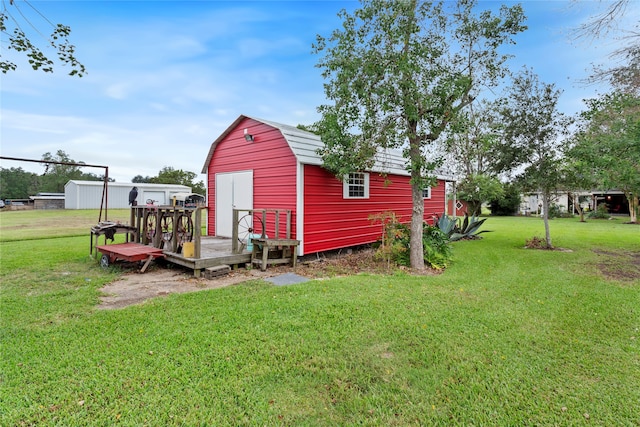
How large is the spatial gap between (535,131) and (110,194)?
37149 mm

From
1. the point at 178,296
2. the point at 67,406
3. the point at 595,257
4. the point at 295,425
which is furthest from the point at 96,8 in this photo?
the point at 595,257

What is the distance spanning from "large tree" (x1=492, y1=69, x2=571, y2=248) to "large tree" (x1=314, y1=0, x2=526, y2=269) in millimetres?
3310

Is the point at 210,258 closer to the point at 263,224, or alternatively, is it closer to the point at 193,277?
the point at 193,277

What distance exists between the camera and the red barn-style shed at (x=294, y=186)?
24.4ft

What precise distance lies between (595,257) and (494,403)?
8.30m

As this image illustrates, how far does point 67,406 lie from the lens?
87.0 inches

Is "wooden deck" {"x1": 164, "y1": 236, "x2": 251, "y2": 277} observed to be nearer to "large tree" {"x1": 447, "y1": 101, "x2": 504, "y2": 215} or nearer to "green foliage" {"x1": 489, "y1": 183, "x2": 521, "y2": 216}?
"large tree" {"x1": 447, "y1": 101, "x2": 504, "y2": 215}

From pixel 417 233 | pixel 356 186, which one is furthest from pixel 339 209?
pixel 417 233

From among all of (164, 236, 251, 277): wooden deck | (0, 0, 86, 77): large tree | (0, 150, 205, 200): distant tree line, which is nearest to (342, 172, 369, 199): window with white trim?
(164, 236, 251, 277): wooden deck

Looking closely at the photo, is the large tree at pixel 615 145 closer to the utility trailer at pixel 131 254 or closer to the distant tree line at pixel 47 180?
the utility trailer at pixel 131 254

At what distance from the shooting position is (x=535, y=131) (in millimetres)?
9219

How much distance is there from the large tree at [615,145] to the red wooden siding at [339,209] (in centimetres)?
425

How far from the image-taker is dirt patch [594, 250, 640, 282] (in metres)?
6.16

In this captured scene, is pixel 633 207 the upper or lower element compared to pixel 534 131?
lower
